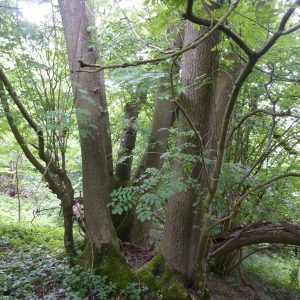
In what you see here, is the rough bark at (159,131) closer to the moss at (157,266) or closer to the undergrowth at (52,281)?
the moss at (157,266)

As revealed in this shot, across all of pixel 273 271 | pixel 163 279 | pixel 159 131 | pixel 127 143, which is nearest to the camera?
pixel 163 279

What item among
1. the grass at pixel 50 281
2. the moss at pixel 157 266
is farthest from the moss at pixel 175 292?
the moss at pixel 157 266

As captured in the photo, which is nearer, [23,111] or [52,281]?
[23,111]

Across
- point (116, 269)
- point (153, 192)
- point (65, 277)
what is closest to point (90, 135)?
point (153, 192)

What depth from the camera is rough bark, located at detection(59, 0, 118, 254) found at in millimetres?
3889

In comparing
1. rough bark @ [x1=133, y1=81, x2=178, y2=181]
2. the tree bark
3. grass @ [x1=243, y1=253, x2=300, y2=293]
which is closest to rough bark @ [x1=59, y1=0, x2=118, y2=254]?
rough bark @ [x1=133, y1=81, x2=178, y2=181]

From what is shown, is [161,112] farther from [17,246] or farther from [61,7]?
[17,246]

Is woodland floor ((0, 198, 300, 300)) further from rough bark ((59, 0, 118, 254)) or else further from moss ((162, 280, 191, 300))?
rough bark ((59, 0, 118, 254))

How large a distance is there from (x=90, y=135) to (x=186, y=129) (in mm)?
1128

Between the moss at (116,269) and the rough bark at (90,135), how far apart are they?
0.12m

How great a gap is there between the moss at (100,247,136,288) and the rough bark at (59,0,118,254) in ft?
0.40

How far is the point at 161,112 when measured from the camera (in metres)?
4.72

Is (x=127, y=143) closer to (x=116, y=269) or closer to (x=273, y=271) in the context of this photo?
(x=116, y=269)

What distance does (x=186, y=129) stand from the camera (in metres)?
3.54
